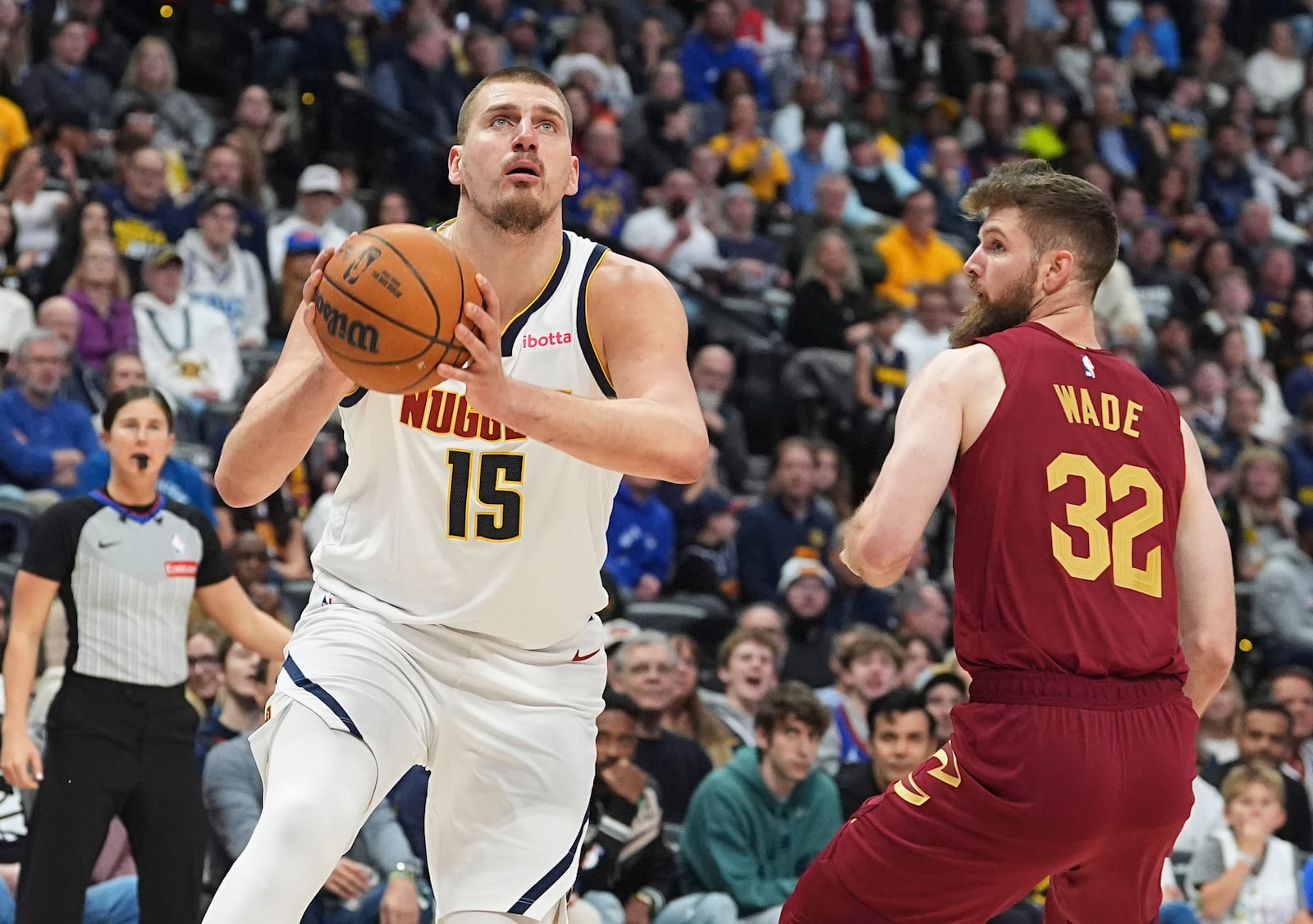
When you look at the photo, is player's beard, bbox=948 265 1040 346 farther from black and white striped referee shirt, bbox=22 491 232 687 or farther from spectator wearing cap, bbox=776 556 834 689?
spectator wearing cap, bbox=776 556 834 689

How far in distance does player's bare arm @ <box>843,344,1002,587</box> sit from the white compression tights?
45.9 inches

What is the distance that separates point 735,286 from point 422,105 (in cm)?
288

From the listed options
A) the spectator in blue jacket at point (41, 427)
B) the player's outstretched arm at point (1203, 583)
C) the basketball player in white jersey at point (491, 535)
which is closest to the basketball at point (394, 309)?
the basketball player in white jersey at point (491, 535)

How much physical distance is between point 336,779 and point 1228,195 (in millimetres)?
16133

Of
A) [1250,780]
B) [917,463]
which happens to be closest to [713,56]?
[1250,780]

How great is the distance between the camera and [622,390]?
4145 mm

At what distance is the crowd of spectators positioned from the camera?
8.04 metres

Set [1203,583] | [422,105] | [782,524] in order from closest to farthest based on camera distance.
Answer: [1203,583] → [782,524] → [422,105]

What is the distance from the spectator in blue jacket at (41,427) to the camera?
930 cm

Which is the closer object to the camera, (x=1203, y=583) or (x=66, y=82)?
(x=1203, y=583)

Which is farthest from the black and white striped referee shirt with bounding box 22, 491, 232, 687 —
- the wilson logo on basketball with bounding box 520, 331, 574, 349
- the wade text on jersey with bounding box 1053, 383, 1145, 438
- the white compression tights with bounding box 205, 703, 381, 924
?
the wade text on jersey with bounding box 1053, 383, 1145, 438

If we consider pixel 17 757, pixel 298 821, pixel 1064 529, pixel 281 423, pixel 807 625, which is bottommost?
pixel 17 757

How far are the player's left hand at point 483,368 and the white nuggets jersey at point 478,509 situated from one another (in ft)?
1.57

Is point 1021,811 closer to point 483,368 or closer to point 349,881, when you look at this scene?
point 483,368
